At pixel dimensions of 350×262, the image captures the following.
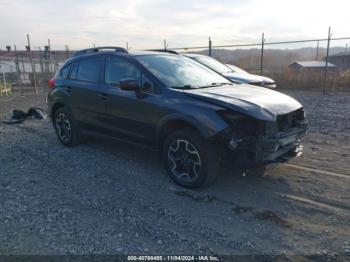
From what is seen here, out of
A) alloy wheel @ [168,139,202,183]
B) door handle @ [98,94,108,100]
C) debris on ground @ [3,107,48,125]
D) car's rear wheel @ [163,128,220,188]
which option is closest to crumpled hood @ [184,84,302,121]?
car's rear wheel @ [163,128,220,188]

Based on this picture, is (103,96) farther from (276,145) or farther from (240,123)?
(276,145)

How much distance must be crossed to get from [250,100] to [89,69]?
10.1 ft

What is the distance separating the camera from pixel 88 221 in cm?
385

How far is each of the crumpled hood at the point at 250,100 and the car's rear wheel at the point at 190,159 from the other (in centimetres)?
52

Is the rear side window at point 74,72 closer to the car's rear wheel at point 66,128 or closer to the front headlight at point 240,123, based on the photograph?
the car's rear wheel at point 66,128

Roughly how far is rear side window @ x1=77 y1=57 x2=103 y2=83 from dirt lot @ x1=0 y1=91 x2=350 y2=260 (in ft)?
4.53

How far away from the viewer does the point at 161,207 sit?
4180 millimetres

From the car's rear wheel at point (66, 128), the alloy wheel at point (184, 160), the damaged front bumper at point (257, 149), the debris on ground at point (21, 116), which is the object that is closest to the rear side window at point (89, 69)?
the car's rear wheel at point (66, 128)

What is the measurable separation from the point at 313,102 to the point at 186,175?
8727mm

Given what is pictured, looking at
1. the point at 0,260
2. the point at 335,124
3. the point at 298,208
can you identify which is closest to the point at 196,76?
the point at 298,208

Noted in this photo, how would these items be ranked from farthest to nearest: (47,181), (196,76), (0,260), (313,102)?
(313,102), (196,76), (47,181), (0,260)

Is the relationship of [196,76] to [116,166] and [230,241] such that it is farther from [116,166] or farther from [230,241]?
[230,241]

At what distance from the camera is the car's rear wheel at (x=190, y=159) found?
4402mm

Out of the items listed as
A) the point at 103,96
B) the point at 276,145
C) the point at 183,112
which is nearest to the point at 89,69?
the point at 103,96
